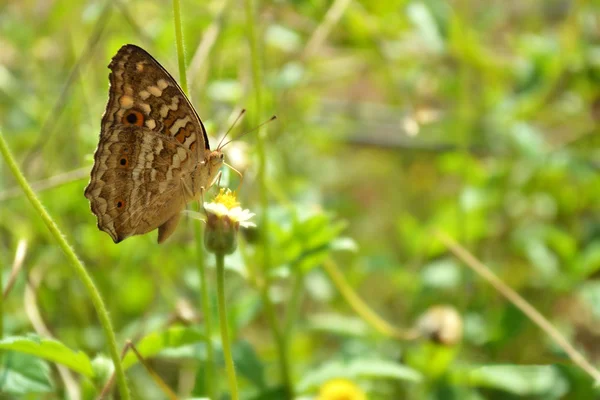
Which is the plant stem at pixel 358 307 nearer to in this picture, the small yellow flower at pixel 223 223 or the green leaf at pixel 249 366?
the green leaf at pixel 249 366

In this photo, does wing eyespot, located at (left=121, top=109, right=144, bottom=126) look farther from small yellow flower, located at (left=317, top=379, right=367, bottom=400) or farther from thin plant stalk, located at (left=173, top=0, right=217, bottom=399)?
small yellow flower, located at (left=317, top=379, right=367, bottom=400)

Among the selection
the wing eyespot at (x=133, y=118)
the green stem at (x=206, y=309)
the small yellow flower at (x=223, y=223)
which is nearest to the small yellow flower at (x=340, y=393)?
the green stem at (x=206, y=309)

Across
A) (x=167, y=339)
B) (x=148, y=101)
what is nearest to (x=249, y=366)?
(x=167, y=339)

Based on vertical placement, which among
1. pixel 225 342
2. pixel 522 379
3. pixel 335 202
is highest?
pixel 335 202

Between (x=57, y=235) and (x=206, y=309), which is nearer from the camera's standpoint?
(x=57, y=235)

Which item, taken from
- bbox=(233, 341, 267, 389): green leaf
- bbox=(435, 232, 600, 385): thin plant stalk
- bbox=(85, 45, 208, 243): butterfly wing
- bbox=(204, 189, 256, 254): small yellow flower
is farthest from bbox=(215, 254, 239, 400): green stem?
bbox=(435, 232, 600, 385): thin plant stalk

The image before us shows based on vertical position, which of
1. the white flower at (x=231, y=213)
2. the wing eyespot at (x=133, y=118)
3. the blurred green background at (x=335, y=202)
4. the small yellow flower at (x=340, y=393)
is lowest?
the small yellow flower at (x=340, y=393)

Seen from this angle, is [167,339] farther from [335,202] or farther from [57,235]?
[335,202]
